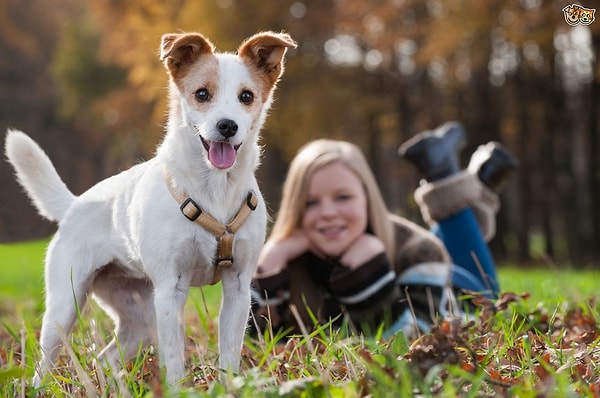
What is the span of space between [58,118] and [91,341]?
2436 centimetres

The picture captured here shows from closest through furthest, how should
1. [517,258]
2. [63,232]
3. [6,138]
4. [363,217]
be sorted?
[63,232] < [6,138] < [363,217] < [517,258]

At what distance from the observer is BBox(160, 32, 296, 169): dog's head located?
8.43 feet

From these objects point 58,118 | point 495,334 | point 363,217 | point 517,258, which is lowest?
point 517,258

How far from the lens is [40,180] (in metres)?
3.30

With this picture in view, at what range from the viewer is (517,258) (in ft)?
54.0

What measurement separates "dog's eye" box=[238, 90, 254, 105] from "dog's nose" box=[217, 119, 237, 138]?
20cm

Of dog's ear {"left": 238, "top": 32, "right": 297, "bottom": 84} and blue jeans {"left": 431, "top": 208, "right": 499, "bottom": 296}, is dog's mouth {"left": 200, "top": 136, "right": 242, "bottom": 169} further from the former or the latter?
blue jeans {"left": 431, "top": 208, "right": 499, "bottom": 296}

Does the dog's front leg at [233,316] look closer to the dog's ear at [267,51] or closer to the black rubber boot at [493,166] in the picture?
the dog's ear at [267,51]

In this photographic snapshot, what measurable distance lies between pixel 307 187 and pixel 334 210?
0.95 ft

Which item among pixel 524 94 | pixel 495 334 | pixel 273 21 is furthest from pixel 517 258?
pixel 495 334

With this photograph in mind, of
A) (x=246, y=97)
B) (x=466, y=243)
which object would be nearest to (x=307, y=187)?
(x=466, y=243)

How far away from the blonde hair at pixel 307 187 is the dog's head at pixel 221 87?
5.84 feet

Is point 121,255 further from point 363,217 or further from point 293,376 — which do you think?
point 363,217

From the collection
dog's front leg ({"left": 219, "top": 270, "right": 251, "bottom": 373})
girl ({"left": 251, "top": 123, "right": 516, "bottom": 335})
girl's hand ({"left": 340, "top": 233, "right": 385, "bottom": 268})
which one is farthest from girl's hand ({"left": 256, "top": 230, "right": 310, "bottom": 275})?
dog's front leg ({"left": 219, "top": 270, "right": 251, "bottom": 373})
